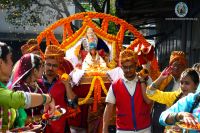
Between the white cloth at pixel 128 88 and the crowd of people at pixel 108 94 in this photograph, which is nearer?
the crowd of people at pixel 108 94

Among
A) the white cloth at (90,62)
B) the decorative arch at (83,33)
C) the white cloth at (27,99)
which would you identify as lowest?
the white cloth at (90,62)

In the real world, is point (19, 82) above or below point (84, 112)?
above

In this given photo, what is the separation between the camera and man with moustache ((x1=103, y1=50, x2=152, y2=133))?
213 inches

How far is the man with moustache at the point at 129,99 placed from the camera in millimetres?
5414

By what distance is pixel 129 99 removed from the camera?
17.8 ft

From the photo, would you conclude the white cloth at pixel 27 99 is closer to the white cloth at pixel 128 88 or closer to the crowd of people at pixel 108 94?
the crowd of people at pixel 108 94

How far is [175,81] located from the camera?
18.2 feet

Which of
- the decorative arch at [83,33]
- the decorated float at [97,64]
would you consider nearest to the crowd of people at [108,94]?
the decorated float at [97,64]

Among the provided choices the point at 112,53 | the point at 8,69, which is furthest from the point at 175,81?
the point at 8,69

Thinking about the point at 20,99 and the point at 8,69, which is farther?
the point at 8,69

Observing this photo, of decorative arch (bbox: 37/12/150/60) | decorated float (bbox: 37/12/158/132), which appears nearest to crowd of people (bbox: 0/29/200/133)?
decorated float (bbox: 37/12/158/132)

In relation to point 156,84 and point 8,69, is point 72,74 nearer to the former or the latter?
point 156,84

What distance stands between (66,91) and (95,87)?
45.4 inches

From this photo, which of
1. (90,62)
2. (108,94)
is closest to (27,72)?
(108,94)
